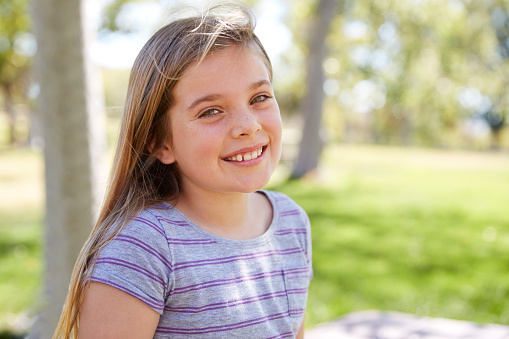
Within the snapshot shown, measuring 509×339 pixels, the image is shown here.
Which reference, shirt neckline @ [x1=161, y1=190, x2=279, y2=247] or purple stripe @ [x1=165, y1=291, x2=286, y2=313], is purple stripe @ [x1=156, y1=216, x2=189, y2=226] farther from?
purple stripe @ [x1=165, y1=291, x2=286, y2=313]

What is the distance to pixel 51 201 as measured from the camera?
2.99 metres

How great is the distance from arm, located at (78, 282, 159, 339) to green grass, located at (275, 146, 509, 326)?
285 cm

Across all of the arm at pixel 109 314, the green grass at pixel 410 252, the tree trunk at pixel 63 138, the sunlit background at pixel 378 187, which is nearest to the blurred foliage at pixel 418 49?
the sunlit background at pixel 378 187

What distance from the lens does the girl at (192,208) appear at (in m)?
1.38

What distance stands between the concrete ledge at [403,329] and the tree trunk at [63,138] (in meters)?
1.44

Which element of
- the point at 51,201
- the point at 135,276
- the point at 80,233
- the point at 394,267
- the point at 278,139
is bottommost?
the point at 394,267

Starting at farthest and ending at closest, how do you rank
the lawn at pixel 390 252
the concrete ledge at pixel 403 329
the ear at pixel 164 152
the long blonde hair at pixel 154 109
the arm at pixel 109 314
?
the lawn at pixel 390 252, the concrete ledge at pixel 403 329, the ear at pixel 164 152, the long blonde hair at pixel 154 109, the arm at pixel 109 314

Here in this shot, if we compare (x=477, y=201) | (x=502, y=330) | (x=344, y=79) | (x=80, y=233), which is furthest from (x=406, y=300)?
(x=344, y=79)

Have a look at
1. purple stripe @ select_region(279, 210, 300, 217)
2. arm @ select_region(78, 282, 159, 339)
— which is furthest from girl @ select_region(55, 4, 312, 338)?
purple stripe @ select_region(279, 210, 300, 217)

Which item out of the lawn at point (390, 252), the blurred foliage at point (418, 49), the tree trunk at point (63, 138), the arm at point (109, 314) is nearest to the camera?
the arm at point (109, 314)

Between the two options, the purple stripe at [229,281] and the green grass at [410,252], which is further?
the green grass at [410,252]

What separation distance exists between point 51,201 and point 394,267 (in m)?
3.58

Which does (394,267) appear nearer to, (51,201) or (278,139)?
(51,201)

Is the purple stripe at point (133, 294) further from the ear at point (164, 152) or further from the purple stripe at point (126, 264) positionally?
the ear at point (164, 152)
